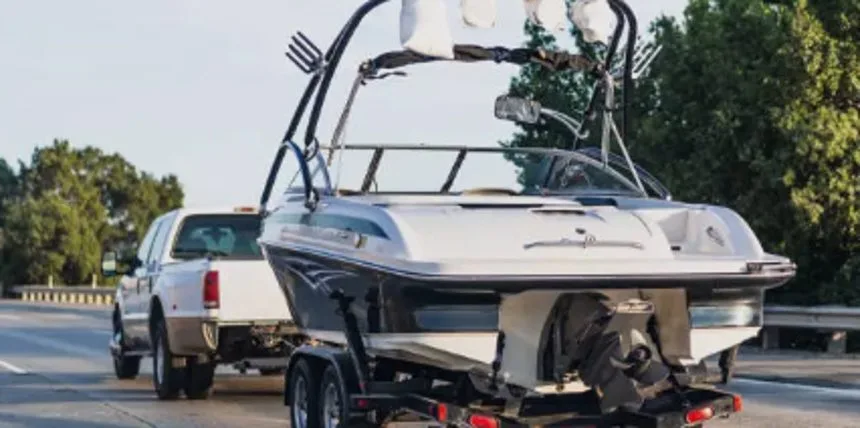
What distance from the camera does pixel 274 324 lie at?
14.6 m

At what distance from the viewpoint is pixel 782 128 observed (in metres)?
27.4

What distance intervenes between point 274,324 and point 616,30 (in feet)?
16.4

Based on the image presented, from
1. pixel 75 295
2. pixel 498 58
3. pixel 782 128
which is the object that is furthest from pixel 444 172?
pixel 75 295

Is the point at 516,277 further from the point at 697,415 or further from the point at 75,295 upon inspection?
the point at 75,295

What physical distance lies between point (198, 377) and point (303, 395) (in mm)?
4844

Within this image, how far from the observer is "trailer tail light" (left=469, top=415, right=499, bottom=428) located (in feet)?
28.8

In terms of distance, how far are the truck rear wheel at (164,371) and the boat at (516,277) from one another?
5010 mm

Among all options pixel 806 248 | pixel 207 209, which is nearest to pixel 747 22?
pixel 806 248

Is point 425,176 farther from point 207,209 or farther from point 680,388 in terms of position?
point 207,209

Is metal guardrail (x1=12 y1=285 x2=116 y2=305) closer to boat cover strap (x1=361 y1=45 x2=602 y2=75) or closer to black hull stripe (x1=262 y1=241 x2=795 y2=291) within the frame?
boat cover strap (x1=361 y1=45 x2=602 y2=75)

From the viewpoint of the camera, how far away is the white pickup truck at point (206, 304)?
14.5 meters

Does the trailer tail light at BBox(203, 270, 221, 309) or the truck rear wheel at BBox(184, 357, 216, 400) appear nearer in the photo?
the trailer tail light at BBox(203, 270, 221, 309)

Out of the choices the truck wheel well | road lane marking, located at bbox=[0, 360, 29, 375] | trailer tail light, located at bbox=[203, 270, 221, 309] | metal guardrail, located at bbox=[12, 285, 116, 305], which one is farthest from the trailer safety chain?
metal guardrail, located at bbox=[12, 285, 116, 305]

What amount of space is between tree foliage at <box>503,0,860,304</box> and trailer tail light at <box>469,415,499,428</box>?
17.0 metres
